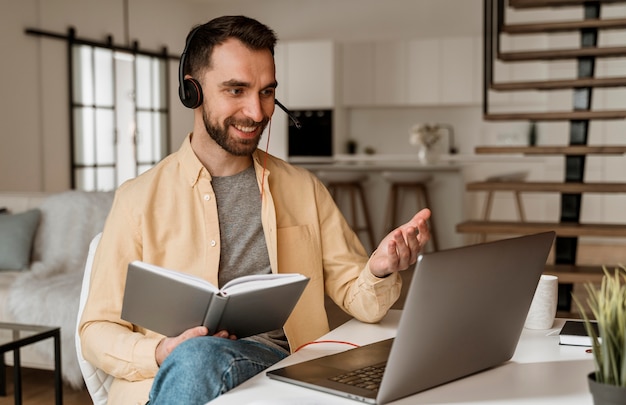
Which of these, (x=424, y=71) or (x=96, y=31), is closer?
→ (x=96, y=31)

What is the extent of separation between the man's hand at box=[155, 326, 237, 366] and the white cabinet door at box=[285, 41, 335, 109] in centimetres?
814

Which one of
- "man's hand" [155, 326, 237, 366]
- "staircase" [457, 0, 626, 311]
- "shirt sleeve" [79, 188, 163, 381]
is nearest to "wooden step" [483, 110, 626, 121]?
"staircase" [457, 0, 626, 311]

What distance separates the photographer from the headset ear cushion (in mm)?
1722

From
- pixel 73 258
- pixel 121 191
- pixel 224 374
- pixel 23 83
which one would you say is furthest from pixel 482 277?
pixel 23 83

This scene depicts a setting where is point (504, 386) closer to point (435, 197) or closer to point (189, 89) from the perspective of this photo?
point (189, 89)

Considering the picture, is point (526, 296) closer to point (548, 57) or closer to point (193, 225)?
point (193, 225)

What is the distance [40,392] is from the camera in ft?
11.7

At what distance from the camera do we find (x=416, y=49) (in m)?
9.35

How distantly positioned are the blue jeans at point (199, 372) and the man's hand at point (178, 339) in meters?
0.06

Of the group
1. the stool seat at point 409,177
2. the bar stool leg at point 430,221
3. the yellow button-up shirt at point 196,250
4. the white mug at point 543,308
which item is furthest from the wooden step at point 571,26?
the white mug at point 543,308

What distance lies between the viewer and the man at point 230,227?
5.04 ft

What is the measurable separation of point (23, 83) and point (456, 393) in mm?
6535

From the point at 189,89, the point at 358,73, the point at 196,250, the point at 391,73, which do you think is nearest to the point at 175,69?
the point at 358,73

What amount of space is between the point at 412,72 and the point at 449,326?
27.9ft
